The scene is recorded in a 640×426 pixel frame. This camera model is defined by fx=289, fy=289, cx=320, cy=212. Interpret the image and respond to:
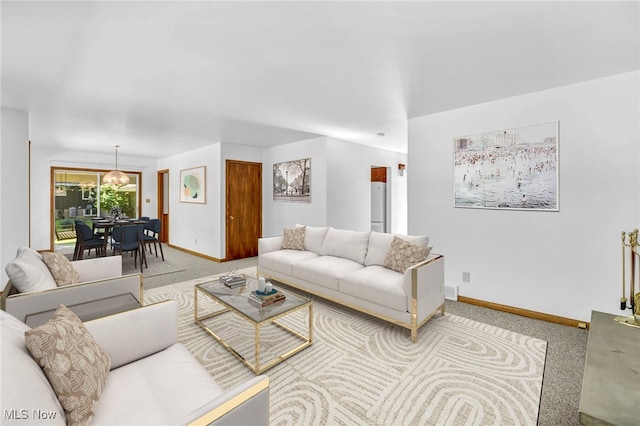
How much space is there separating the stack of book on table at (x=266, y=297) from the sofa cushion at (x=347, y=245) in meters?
1.38

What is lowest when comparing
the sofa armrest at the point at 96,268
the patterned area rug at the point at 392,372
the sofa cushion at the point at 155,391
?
the patterned area rug at the point at 392,372

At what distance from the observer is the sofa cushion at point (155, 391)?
1.15 meters

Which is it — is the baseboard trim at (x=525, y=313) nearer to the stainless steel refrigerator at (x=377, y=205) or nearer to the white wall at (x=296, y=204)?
the white wall at (x=296, y=204)

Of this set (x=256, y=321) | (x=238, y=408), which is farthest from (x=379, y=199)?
(x=238, y=408)

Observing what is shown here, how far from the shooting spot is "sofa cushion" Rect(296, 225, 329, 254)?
14.0ft

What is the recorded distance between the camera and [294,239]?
446 cm

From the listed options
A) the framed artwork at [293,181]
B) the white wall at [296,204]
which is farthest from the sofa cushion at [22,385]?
the framed artwork at [293,181]

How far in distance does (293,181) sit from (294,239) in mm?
1836

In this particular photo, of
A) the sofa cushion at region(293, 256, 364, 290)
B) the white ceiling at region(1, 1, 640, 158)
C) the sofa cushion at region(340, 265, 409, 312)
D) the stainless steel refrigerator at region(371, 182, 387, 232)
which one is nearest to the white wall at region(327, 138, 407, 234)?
the stainless steel refrigerator at region(371, 182, 387, 232)

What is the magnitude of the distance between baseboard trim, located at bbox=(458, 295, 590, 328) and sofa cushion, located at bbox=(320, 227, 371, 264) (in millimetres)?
1376

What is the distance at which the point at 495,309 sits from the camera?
3.39 metres

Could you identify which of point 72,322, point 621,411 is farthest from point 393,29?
point 72,322

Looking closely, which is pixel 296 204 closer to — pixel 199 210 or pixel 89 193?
pixel 199 210

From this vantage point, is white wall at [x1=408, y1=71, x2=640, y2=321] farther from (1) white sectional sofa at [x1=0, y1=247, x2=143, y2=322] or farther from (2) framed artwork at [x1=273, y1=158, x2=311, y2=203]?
(1) white sectional sofa at [x1=0, y1=247, x2=143, y2=322]
